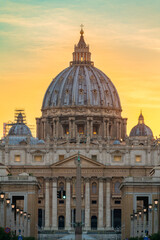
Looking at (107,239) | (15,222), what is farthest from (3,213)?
(107,239)

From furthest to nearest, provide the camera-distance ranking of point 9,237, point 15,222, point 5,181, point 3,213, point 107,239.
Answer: point 107,239, point 5,181, point 15,222, point 3,213, point 9,237

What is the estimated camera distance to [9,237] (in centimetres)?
11981

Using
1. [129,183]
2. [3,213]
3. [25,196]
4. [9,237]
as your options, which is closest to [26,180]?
[25,196]

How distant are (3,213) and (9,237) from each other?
2503cm

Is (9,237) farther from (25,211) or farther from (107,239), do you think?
(107,239)

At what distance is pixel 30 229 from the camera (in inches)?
6393

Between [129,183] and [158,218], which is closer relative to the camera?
[158,218]

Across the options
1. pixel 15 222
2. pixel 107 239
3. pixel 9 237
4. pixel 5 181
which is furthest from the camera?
pixel 107 239

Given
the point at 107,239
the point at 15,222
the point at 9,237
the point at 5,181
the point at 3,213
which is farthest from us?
the point at 107,239

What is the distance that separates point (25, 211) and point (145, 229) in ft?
91.6

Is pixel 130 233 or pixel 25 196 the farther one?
pixel 25 196

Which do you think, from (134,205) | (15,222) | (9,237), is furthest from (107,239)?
(9,237)

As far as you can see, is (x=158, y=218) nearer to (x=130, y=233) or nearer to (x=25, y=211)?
(x=130, y=233)

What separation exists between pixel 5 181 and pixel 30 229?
8.39m
